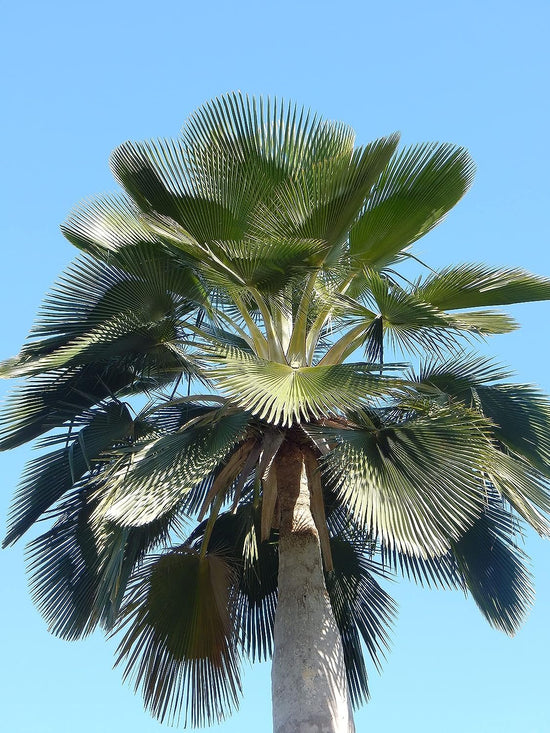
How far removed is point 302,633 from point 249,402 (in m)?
1.85

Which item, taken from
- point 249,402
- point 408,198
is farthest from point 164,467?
point 408,198

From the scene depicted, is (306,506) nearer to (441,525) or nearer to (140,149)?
(441,525)

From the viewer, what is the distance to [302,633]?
8.04m

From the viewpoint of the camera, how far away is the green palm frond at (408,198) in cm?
856

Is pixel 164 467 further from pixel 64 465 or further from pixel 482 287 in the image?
pixel 482 287

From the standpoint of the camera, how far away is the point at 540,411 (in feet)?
29.2

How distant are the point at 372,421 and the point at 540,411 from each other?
60.6 inches

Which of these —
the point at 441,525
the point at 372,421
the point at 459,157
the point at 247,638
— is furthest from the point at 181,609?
the point at 459,157

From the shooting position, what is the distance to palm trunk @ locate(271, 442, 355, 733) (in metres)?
7.70

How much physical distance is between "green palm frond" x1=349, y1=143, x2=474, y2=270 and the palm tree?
2 centimetres

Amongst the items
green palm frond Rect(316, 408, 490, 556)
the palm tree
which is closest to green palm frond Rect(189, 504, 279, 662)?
the palm tree

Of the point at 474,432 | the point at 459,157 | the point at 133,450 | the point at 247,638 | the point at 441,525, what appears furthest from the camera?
the point at 247,638

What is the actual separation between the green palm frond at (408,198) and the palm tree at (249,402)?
18 mm

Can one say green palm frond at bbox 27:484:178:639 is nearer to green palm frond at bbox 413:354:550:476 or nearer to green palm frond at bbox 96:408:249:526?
green palm frond at bbox 96:408:249:526
